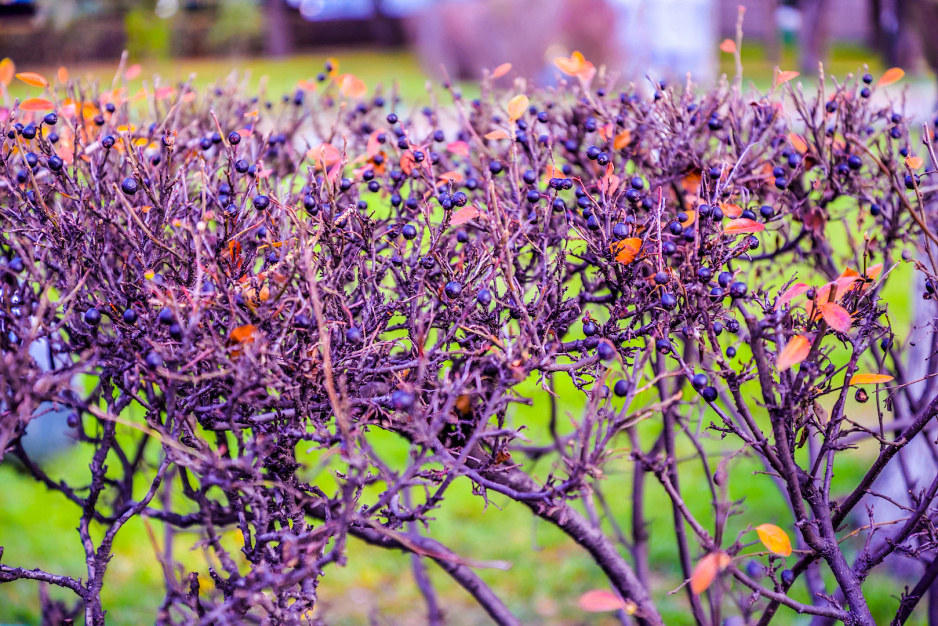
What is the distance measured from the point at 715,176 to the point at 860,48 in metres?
35.8

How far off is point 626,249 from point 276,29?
32.4 meters

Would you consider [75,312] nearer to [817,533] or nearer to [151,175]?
[151,175]

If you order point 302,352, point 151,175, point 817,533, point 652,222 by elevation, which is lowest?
point 817,533

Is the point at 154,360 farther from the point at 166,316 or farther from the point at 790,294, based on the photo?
the point at 790,294

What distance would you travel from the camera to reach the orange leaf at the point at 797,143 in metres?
2.22

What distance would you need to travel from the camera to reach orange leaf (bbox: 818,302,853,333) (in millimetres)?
1550

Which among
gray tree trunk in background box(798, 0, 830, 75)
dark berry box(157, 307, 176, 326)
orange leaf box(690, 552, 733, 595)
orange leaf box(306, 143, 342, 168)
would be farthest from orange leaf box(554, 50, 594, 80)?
gray tree trunk in background box(798, 0, 830, 75)

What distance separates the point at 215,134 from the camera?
223 cm

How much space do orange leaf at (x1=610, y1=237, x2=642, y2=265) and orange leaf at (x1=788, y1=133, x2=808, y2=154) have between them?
2.63 feet

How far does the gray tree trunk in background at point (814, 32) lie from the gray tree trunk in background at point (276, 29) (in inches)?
824

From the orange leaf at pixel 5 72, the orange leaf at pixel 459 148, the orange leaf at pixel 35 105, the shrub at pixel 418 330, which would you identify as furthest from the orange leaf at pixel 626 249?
the orange leaf at pixel 5 72

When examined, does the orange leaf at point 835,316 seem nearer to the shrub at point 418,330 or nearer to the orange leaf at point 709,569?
the shrub at point 418,330

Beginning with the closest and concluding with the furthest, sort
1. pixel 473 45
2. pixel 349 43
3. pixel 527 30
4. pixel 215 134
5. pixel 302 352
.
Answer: pixel 302 352
pixel 215 134
pixel 527 30
pixel 473 45
pixel 349 43

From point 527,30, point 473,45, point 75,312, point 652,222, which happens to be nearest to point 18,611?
point 75,312
